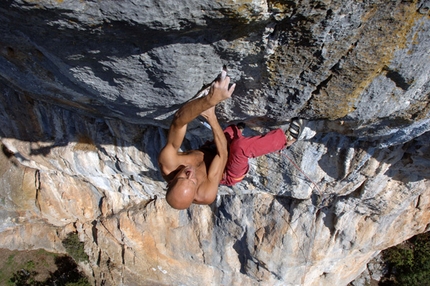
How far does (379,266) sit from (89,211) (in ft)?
23.9

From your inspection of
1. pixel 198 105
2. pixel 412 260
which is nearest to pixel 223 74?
pixel 198 105

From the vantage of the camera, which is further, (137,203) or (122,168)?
(137,203)

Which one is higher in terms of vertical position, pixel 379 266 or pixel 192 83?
pixel 192 83

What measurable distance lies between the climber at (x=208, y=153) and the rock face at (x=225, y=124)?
0.15 meters

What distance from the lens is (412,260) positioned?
733 cm

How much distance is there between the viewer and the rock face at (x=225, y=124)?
1.53m

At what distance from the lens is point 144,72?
1.87m

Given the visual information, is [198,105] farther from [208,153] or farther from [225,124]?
[225,124]

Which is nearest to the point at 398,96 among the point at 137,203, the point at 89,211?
the point at 137,203

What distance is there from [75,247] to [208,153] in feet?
22.7

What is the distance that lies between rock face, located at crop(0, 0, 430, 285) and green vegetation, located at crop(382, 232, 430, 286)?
5.17ft

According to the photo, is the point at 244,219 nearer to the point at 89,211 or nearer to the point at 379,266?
the point at 89,211

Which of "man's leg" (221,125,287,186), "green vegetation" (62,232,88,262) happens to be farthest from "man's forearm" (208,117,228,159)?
"green vegetation" (62,232,88,262)

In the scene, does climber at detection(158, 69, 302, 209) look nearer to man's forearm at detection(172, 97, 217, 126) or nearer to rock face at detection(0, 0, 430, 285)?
man's forearm at detection(172, 97, 217, 126)
